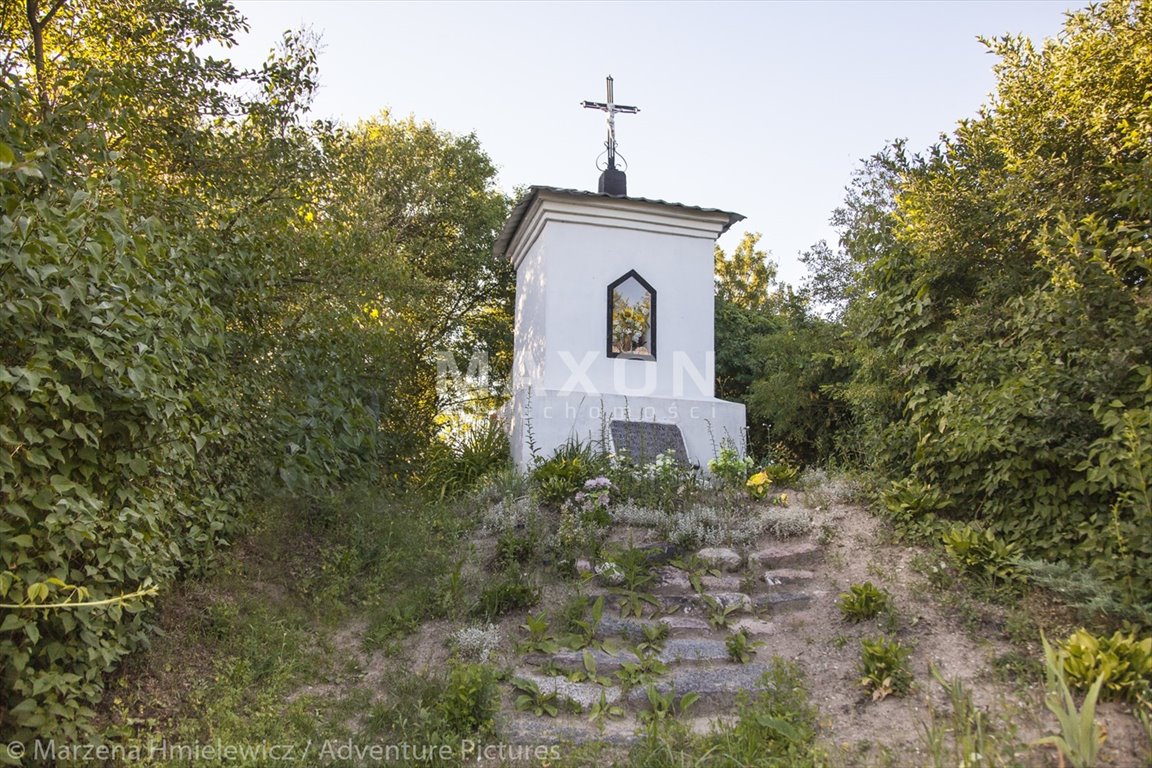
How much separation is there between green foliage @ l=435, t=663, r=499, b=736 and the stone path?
0.41 feet

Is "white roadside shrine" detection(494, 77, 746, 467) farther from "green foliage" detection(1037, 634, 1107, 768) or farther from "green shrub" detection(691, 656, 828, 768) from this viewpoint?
"green foliage" detection(1037, 634, 1107, 768)

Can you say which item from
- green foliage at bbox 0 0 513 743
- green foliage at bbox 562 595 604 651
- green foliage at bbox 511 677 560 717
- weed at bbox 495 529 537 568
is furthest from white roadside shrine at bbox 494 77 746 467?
green foliage at bbox 511 677 560 717

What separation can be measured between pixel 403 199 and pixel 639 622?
10.9m

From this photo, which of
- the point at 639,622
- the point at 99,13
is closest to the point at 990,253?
the point at 639,622

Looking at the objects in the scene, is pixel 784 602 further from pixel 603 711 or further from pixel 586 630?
pixel 603 711

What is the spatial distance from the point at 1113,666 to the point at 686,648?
2214 millimetres

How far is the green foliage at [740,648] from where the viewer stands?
4.56 m

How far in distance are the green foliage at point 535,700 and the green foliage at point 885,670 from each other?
166cm

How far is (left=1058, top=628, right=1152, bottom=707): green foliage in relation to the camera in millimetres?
3287

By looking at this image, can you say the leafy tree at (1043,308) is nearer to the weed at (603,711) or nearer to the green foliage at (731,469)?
the green foliage at (731,469)

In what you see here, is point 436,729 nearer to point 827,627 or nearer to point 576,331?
point 827,627

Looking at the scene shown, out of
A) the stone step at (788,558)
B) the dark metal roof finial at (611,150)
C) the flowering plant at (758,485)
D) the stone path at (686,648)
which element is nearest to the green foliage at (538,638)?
the stone path at (686,648)

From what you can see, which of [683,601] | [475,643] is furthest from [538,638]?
[683,601]

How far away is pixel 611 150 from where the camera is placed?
10.5m
